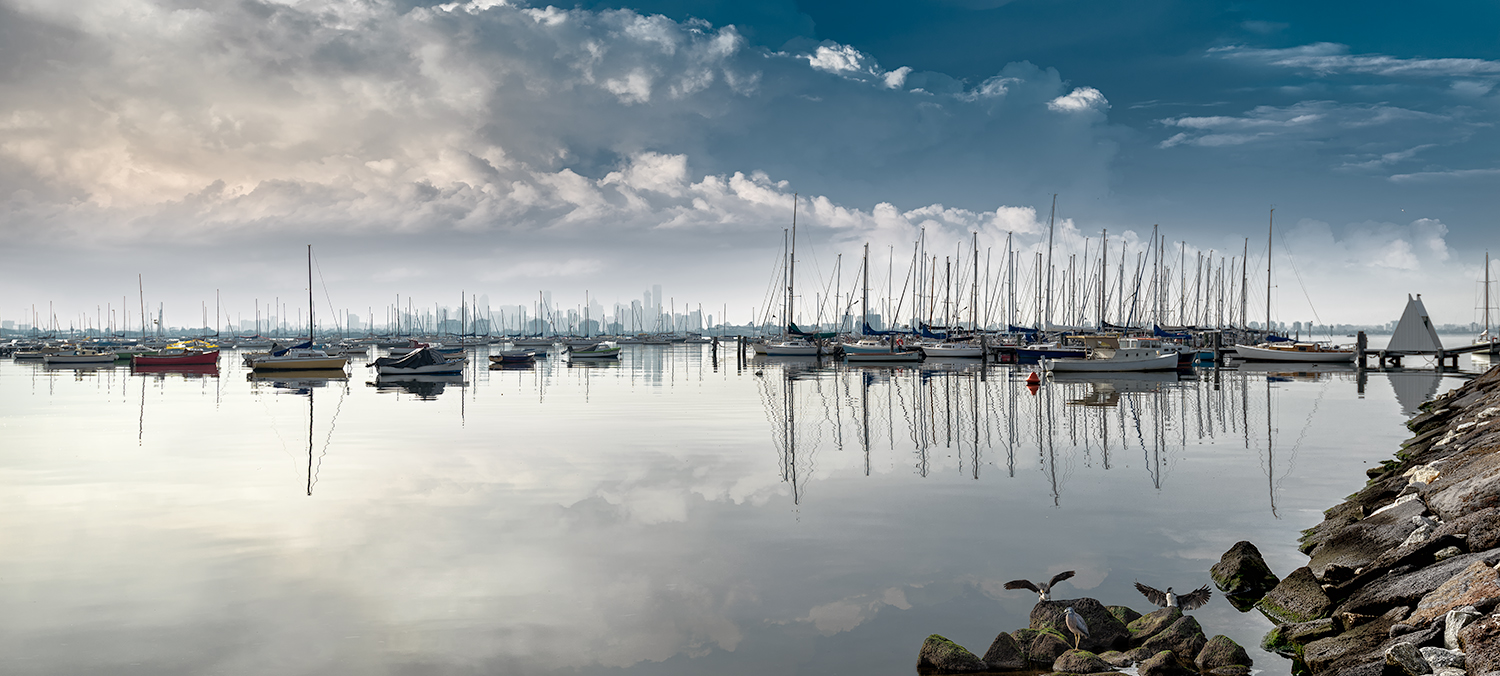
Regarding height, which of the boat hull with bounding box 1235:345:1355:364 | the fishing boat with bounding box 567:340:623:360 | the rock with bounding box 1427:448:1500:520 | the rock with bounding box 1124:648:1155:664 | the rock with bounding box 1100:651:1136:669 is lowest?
the fishing boat with bounding box 567:340:623:360

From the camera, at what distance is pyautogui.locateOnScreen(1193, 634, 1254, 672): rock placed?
9000mm

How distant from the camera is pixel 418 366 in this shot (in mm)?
62625

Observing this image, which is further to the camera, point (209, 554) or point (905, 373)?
point (905, 373)

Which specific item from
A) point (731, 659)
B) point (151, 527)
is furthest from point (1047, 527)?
point (151, 527)

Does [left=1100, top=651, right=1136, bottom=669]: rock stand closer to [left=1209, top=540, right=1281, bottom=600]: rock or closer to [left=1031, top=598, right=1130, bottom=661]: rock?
[left=1031, top=598, right=1130, bottom=661]: rock

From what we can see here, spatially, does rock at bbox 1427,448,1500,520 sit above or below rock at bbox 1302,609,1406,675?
above

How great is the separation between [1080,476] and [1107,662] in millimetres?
11514

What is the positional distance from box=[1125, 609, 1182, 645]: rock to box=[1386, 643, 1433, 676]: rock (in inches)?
77.5

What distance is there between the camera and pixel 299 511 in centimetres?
1673

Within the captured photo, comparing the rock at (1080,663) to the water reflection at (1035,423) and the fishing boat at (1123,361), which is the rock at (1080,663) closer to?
the water reflection at (1035,423)

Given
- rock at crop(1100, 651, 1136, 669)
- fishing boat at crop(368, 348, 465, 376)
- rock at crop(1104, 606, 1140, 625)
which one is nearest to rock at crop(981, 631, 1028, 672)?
rock at crop(1100, 651, 1136, 669)

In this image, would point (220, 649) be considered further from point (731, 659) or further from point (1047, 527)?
point (1047, 527)

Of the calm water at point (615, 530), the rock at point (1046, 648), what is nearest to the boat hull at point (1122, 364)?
the calm water at point (615, 530)

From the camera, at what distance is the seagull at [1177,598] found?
10.3 meters
